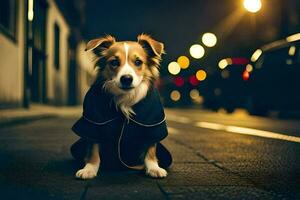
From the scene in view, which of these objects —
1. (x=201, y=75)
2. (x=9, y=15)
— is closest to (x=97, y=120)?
(x=9, y=15)

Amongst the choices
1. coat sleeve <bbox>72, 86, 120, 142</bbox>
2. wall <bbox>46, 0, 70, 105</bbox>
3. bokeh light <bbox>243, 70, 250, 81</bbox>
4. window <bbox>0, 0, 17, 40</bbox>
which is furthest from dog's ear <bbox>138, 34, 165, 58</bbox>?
wall <bbox>46, 0, 70, 105</bbox>

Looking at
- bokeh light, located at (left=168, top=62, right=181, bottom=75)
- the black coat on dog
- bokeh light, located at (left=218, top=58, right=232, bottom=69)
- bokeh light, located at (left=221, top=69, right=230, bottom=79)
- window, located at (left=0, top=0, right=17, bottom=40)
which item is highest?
window, located at (left=0, top=0, right=17, bottom=40)

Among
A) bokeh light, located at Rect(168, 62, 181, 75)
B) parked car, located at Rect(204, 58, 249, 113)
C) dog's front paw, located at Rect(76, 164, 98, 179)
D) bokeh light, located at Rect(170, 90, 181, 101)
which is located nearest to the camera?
dog's front paw, located at Rect(76, 164, 98, 179)

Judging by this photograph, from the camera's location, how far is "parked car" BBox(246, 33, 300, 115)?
11914 mm

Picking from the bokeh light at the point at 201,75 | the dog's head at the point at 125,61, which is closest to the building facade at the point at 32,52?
the bokeh light at the point at 201,75

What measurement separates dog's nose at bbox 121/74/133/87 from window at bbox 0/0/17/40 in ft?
32.1

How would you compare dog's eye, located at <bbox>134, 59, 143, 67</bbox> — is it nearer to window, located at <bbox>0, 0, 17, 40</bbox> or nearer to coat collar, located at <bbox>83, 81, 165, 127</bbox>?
coat collar, located at <bbox>83, 81, 165, 127</bbox>

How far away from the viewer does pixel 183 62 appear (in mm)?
62281

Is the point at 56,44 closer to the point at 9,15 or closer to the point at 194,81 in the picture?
the point at 194,81

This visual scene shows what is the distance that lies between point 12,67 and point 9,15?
1.52 m

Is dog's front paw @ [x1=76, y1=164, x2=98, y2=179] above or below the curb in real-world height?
above

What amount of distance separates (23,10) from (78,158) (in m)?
11.0

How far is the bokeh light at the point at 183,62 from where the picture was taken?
61.9 metres

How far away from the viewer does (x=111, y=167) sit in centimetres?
402
